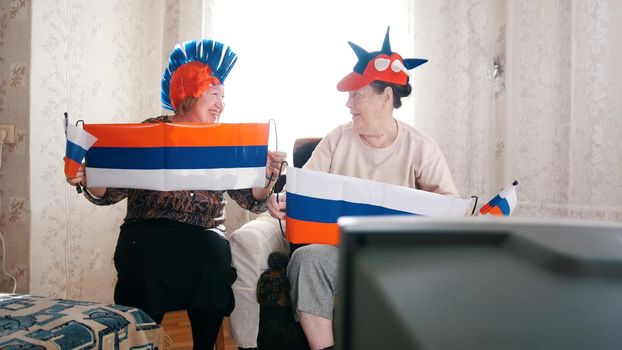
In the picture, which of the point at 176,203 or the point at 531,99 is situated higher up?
the point at 531,99

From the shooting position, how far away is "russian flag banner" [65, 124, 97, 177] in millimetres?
1449

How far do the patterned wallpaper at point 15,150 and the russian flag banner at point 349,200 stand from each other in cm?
139

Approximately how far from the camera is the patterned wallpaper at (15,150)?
213 cm

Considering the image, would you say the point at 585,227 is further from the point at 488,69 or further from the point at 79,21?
the point at 79,21

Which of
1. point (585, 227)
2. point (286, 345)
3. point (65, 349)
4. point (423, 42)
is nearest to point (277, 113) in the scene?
→ point (423, 42)

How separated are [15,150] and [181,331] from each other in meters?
1.07

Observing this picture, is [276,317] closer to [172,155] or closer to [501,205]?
[172,155]

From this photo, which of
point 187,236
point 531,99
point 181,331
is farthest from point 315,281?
point 531,99

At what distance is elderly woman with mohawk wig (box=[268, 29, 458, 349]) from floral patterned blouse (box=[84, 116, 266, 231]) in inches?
5.4

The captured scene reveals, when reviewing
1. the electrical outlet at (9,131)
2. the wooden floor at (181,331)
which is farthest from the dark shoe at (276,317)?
the electrical outlet at (9,131)

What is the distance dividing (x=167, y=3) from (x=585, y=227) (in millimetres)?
2836

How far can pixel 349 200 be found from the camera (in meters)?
1.35

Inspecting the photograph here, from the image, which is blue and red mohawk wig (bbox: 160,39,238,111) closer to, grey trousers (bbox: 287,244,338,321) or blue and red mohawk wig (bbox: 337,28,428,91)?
blue and red mohawk wig (bbox: 337,28,428,91)

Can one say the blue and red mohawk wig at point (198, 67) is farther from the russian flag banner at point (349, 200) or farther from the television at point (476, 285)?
the television at point (476, 285)
